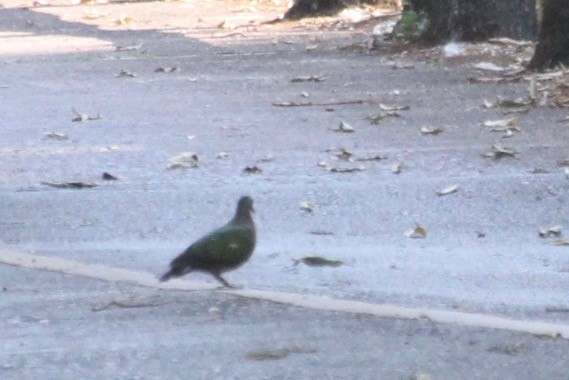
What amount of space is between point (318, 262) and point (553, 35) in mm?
7842

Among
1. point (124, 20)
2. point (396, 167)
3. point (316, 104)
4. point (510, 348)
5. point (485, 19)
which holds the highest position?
point (510, 348)

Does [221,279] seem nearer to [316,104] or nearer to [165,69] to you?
[316,104]

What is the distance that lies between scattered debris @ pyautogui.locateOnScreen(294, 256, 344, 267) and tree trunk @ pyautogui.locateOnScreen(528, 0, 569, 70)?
764 cm

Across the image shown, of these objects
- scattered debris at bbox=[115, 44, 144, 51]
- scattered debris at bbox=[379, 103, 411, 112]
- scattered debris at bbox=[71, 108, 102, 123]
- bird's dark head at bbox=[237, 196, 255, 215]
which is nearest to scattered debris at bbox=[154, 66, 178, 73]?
scattered debris at bbox=[115, 44, 144, 51]

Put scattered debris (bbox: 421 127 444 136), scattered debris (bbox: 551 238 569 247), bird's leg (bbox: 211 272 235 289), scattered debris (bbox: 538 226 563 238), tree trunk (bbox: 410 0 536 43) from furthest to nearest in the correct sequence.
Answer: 1. tree trunk (bbox: 410 0 536 43)
2. scattered debris (bbox: 421 127 444 136)
3. scattered debris (bbox: 538 226 563 238)
4. scattered debris (bbox: 551 238 569 247)
5. bird's leg (bbox: 211 272 235 289)

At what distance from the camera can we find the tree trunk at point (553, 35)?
1371 cm

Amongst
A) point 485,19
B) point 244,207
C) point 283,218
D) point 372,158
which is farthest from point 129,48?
point 244,207

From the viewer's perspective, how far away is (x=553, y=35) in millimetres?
13875

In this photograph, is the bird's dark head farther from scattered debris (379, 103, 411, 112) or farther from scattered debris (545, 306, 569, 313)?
scattered debris (379, 103, 411, 112)

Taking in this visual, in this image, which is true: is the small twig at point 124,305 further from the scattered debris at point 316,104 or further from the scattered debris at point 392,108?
the scattered debris at point 316,104

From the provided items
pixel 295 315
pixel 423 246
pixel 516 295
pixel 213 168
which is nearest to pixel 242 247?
pixel 295 315

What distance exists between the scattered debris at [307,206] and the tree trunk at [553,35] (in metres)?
6.29

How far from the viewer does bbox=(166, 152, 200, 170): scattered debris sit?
954cm

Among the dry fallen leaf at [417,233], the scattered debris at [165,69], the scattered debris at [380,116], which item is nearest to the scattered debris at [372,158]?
the scattered debris at [380,116]
